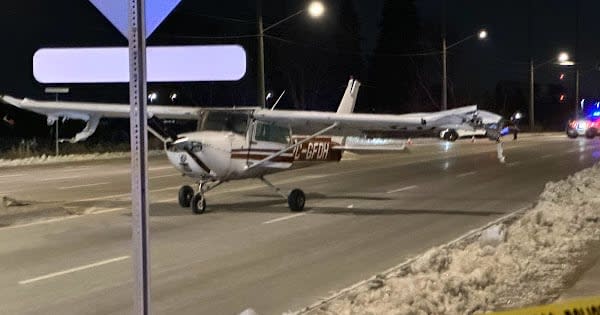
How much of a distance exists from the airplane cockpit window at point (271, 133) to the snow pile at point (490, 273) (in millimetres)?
5964

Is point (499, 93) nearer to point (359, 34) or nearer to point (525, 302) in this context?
point (359, 34)

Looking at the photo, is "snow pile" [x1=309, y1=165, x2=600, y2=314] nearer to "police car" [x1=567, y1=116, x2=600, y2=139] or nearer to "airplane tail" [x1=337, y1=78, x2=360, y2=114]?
"airplane tail" [x1=337, y1=78, x2=360, y2=114]

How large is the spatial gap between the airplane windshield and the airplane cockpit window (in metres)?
0.33

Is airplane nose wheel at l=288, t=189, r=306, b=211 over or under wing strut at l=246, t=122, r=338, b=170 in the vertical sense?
under

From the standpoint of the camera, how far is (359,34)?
3391 inches

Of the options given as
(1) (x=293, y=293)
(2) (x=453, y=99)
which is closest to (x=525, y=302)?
(1) (x=293, y=293)

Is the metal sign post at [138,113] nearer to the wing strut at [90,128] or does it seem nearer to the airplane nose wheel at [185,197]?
the wing strut at [90,128]

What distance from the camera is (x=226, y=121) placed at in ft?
52.0

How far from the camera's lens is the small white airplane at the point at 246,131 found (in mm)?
14742

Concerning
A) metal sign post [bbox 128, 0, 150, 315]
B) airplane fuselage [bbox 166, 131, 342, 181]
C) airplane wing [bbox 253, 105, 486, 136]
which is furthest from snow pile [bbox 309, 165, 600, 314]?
airplane fuselage [bbox 166, 131, 342, 181]

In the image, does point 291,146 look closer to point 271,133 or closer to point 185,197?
point 271,133

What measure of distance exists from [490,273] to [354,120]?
8089mm

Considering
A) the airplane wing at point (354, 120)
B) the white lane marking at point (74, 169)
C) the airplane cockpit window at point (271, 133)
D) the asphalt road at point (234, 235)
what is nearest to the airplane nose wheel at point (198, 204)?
the asphalt road at point (234, 235)

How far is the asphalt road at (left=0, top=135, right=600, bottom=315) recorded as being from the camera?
861cm
